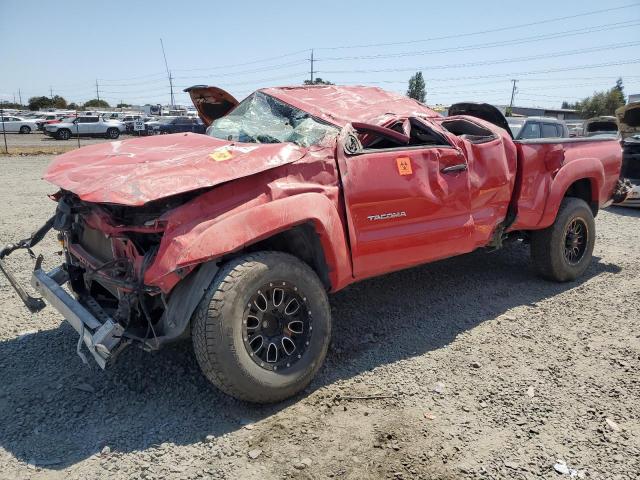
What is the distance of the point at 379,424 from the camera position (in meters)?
2.99

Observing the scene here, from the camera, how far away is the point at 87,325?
2932 millimetres

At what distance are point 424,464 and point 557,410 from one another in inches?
40.9

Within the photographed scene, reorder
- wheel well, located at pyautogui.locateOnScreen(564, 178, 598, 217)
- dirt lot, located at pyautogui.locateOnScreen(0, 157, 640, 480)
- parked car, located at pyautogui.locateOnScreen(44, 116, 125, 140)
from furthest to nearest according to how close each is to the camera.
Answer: parked car, located at pyautogui.locateOnScreen(44, 116, 125, 140), wheel well, located at pyautogui.locateOnScreen(564, 178, 598, 217), dirt lot, located at pyautogui.locateOnScreen(0, 157, 640, 480)

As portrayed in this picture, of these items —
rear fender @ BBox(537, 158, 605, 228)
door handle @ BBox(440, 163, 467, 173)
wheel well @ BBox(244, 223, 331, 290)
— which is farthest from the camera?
rear fender @ BBox(537, 158, 605, 228)

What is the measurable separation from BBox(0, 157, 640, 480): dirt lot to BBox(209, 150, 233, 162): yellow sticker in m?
1.48

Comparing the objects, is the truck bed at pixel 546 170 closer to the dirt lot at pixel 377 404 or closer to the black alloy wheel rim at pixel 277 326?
the dirt lot at pixel 377 404

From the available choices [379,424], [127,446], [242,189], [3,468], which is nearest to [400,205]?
[242,189]

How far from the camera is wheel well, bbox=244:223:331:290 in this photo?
11.1 ft

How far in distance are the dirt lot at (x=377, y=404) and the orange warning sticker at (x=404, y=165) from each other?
4.37 ft

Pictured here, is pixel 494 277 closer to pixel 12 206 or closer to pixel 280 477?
pixel 280 477

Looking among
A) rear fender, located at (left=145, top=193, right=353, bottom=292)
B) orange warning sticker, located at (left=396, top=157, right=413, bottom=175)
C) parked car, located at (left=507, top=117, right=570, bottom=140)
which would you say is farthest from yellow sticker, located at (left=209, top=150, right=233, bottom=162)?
parked car, located at (left=507, top=117, right=570, bottom=140)

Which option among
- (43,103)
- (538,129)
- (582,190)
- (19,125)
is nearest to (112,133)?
(19,125)

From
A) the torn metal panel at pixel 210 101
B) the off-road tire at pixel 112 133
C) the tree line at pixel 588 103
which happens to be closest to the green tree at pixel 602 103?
the tree line at pixel 588 103

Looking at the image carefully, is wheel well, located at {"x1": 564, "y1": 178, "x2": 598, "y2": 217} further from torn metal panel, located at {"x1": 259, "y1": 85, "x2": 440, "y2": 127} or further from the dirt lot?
torn metal panel, located at {"x1": 259, "y1": 85, "x2": 440, "y2": 127}
